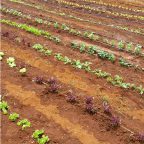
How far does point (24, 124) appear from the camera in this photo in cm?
1000

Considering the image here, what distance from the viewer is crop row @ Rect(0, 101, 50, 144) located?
30.7 feet

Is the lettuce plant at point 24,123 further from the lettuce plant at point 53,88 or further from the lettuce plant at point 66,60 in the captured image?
the lettuce plant at point 66,60

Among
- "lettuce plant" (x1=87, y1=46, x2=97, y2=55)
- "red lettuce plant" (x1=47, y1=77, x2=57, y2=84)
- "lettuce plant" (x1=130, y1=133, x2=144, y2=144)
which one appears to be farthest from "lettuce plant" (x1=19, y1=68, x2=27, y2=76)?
"lettuce plant" (x1=130, y1=133, x2=144, y2=144)

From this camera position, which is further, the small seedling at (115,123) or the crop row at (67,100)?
the small seedling at (115,123)

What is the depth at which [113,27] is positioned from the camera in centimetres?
2012

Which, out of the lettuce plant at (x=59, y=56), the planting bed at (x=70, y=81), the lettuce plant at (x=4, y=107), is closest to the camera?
the planting bed at (x=70, y=81)

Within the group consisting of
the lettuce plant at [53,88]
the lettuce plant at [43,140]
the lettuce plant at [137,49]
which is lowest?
the lettuce plant at [43,140]

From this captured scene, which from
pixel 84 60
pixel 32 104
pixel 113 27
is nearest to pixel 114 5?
pixel 113 27

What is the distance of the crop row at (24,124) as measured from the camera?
30.7 ft

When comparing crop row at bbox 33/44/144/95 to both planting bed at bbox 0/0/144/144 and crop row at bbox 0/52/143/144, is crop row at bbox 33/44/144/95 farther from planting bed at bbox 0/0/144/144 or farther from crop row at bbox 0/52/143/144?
crop row at bbox 0/52/143/144

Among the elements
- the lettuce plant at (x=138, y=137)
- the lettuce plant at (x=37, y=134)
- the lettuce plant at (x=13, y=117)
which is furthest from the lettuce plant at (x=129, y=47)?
the lettuce plant at (x=37, y=134)

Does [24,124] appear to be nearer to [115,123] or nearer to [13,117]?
[13,117]

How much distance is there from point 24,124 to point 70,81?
10.1ft

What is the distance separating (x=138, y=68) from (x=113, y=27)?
647 cm
